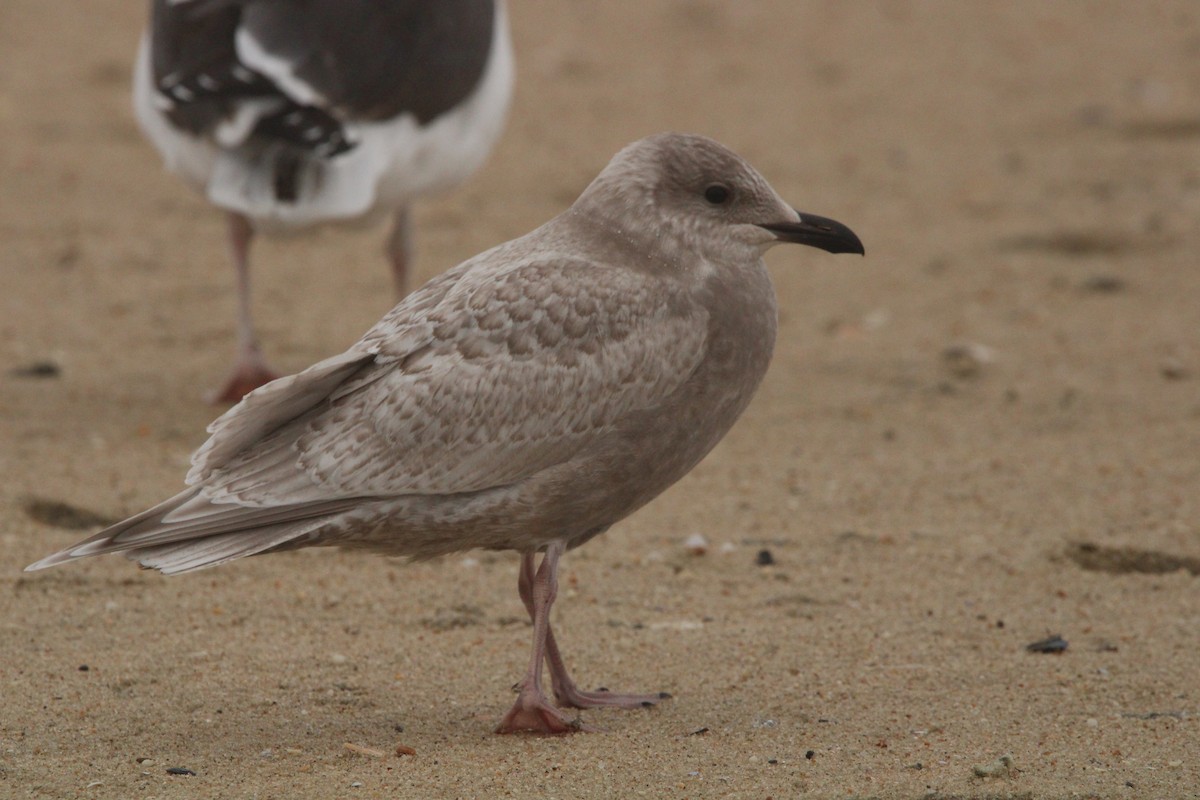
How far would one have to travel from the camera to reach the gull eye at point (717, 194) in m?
4.61

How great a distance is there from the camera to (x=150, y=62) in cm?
759

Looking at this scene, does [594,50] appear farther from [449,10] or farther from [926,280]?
[449,10]

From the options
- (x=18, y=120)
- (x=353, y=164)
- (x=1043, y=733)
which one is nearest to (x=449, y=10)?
(x=353, y=164)

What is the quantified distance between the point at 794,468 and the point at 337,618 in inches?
88.8

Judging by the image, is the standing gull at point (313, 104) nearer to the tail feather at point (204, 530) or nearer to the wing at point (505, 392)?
the wing at point (505, 392)

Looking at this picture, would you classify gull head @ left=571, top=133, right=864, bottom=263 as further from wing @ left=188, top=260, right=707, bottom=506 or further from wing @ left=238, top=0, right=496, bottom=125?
→ wing @ left=238, top=0, right=496, bottom=125

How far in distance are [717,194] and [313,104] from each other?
→ 262cm

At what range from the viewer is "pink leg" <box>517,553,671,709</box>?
4.64m

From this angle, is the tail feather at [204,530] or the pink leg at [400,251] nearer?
the tail feather at [204,530]

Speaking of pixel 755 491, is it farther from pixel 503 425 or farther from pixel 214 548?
pixel 214 548

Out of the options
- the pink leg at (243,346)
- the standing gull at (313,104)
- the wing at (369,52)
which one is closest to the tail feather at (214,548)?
the standing gull at (313,104)

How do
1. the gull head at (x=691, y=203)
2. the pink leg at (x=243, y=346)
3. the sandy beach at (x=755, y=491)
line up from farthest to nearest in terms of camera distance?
1. the pink leg at (x=243, y=346)
2. the gull head at (x=691, y=203)
3. the sandy beach at (x=755, y=491)

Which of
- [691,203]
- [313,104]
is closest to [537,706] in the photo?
[691,203]

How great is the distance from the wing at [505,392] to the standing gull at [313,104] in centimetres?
230
